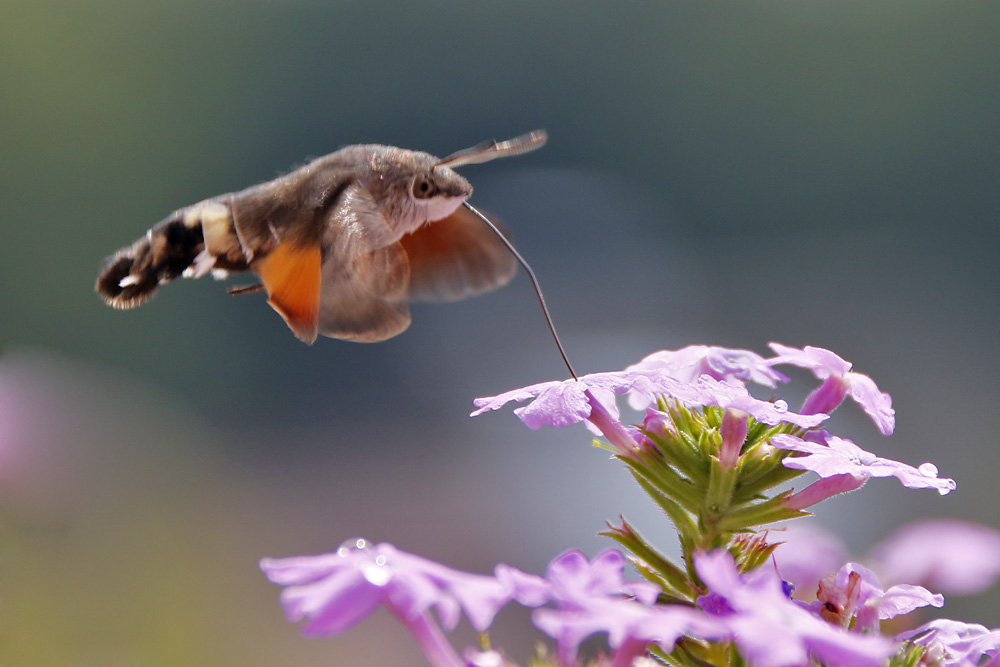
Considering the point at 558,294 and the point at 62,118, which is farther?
the point at 62,118

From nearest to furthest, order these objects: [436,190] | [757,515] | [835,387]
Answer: [757,515]
[835,387]
[436,190]

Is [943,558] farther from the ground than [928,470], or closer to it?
closer to it

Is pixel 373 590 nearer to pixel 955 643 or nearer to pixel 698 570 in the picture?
pixel 698 570

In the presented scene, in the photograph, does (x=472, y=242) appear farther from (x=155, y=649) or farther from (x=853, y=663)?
Result: (x=155, y=649)

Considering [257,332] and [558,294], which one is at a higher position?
[257,332]

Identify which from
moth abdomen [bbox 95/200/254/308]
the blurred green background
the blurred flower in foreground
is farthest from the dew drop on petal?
the blurred green background

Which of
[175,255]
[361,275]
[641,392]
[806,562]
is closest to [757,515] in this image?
[641,392]

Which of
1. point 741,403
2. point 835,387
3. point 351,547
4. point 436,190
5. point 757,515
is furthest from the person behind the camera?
point 436,190

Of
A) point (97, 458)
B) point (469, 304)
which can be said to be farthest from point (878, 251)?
point (97, 458)
